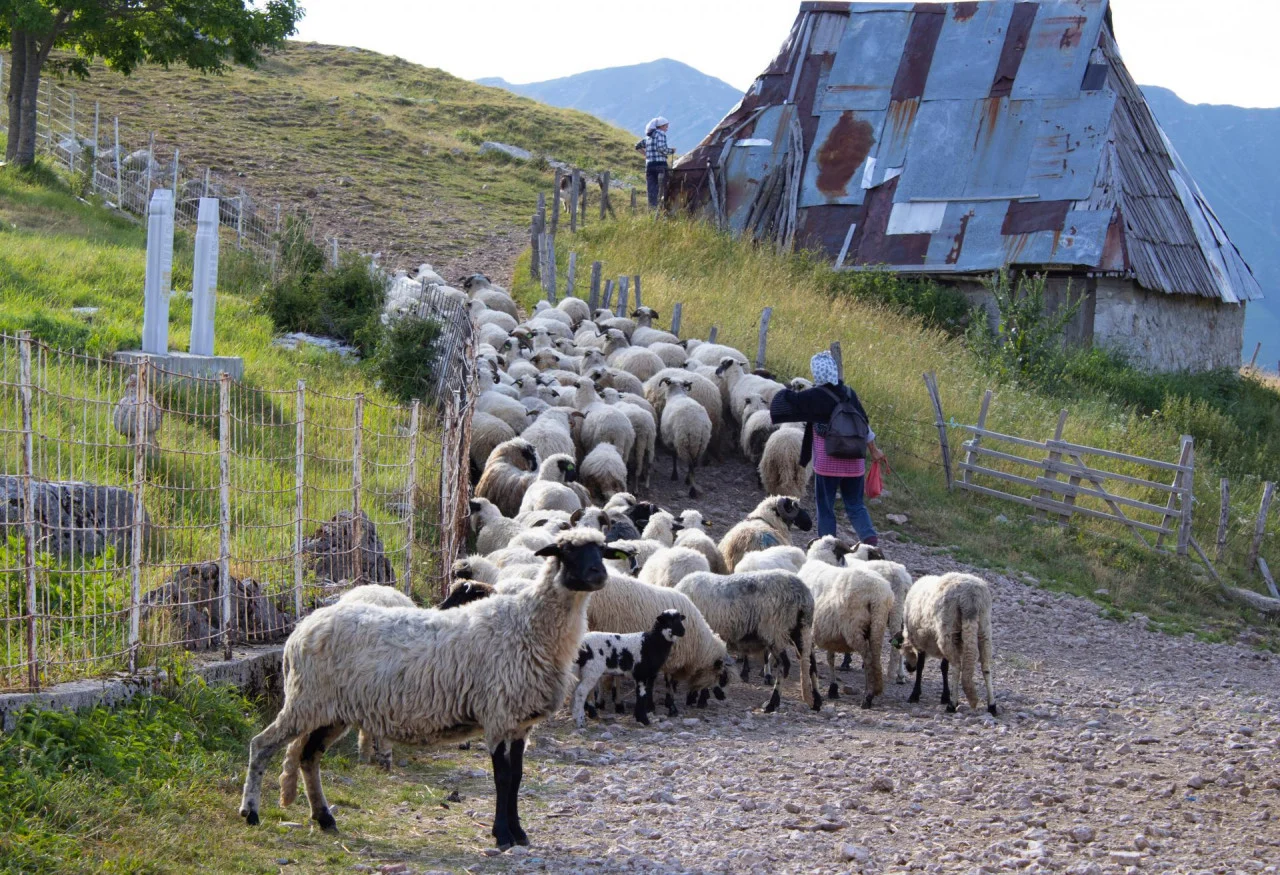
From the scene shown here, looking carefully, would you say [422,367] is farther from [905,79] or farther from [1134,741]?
[905,79]

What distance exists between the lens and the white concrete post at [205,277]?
11148mm

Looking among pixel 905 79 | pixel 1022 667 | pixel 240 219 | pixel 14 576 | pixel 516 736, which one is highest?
pixel 905 79

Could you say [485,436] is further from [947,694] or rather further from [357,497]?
[947,694]

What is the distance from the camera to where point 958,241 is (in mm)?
25062

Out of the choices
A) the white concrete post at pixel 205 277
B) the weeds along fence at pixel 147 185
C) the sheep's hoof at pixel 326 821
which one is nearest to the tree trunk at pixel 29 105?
the weeds along fence at pixel 147 185

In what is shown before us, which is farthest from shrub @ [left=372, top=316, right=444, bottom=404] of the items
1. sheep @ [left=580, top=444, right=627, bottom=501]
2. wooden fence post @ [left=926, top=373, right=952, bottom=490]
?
wooden fence post @ [left=926, top=373, right=952, bottom=490]

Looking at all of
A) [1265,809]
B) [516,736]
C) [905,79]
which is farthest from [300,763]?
[905,79]

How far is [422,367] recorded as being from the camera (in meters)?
14.6

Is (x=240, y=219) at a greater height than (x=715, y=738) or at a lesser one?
greater

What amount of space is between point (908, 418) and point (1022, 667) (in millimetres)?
7483

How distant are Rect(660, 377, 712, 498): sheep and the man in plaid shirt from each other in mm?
13691

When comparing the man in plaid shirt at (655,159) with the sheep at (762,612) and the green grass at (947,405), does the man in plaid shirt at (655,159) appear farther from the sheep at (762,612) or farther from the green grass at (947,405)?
the sheep at (762,612)

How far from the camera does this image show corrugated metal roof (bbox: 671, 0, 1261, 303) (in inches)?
958

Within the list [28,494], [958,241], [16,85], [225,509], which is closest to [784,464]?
[225,509]
